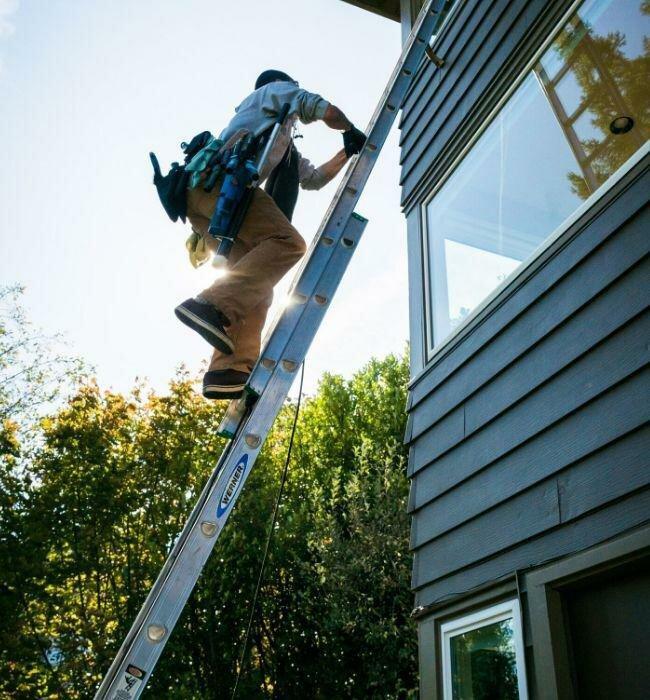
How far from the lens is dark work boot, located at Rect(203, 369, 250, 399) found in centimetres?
259

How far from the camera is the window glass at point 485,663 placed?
2172 millimetres

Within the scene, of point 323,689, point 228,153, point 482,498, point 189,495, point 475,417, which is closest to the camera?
point 482,498

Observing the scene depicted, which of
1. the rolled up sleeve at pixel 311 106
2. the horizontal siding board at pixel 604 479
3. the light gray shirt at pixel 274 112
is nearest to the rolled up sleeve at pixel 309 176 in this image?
the light gray shirt at pixel 274 112

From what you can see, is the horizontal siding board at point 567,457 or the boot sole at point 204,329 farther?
the boot sole at point 204,329

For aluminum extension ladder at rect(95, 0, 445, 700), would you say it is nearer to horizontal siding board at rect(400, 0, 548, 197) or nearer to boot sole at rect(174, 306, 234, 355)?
boot sole at rect(174, 306, 234, 355)

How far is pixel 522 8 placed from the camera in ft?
11.2

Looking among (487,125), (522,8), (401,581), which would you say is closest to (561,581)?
(487,125)

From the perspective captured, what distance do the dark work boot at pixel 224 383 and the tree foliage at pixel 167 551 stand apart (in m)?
8.08

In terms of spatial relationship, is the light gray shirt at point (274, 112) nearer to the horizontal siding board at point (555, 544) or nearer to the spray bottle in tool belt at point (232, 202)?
the spray bottle in tool belt at point (232, 202)

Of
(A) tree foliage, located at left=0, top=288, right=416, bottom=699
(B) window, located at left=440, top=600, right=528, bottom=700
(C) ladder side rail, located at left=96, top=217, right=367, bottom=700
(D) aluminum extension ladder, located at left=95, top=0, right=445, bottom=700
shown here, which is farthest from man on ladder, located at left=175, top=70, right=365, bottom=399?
(A) tree foliage, located at left=0, top=288, right=416, bottom=699

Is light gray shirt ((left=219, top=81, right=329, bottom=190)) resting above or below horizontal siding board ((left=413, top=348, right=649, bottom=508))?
above

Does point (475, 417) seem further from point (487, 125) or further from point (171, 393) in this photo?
point (171, 393)

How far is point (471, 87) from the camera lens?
12.3ft

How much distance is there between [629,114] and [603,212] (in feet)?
3.02
